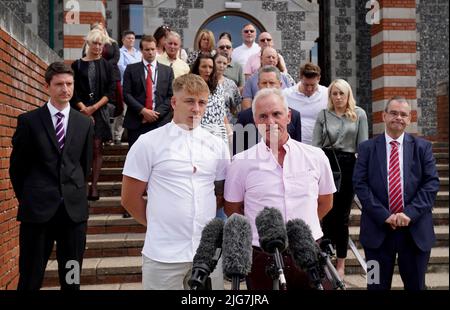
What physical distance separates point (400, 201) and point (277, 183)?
1651mm

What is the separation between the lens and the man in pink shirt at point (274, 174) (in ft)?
8.56

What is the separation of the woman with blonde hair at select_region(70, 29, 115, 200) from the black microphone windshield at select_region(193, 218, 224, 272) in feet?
15.6

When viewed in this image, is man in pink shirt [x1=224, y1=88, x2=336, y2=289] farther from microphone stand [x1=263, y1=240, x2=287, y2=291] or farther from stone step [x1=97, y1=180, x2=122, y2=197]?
stone step [x1=97, y1=180, x2=122, y2=197]

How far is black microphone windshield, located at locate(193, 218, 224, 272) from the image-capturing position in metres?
2.01

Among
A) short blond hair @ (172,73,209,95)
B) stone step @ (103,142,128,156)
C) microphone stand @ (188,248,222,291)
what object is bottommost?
microphone stand @ (188,248,222,291)

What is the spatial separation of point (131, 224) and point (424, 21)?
9795 mm

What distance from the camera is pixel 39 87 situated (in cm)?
681

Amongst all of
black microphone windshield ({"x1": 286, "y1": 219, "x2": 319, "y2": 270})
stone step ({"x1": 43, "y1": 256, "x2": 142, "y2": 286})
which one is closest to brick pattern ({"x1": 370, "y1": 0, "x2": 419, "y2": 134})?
stone step ({"x1": 43, "y1": 256, "x2": 142, "y2": 286})

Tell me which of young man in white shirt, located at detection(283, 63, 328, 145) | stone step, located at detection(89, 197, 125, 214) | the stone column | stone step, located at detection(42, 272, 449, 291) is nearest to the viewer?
stone step, located at detection(42, 272, 449, 291)

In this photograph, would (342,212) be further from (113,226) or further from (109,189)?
(109,189)

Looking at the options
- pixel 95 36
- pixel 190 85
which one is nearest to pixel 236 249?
pixel 190 85

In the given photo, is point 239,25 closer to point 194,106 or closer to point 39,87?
point 39,87

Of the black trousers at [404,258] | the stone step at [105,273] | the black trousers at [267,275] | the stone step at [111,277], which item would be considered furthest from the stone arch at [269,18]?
the black trousers at [267,275]
